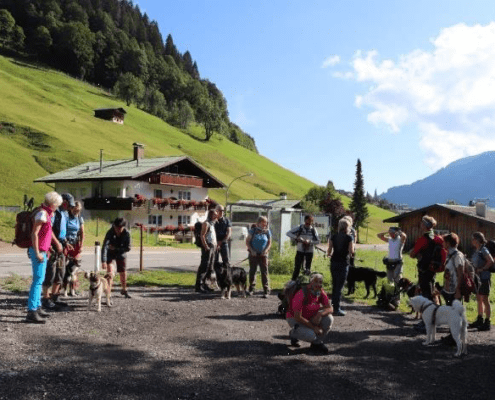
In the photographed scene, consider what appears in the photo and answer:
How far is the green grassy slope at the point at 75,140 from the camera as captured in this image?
2410 inches

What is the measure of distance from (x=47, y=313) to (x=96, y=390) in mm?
3737

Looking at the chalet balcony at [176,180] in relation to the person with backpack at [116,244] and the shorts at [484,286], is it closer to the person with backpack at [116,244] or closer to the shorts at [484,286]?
the person with backpack at [116,244]

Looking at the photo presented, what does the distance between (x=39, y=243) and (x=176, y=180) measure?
143 feet

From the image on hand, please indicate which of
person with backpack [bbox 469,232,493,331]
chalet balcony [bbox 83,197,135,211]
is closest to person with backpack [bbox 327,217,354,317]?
person with backpack [bbox 469,232,493,331]

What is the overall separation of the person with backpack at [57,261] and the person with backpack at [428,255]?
667 cm

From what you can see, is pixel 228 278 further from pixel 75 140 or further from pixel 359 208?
pixel 359 208

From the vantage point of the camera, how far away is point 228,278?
11.0 metres

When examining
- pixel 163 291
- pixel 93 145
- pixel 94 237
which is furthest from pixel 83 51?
pixel 163 291

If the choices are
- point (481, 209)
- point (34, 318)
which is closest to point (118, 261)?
point (34, 318)

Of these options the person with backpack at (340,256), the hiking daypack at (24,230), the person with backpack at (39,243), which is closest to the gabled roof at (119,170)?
the person with backpack at (340,256)

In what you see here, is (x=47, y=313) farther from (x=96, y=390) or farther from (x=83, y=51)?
(x=83, y=51)

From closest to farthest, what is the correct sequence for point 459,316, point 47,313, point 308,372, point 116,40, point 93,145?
point 308,372, point 459,316, point 47,313, point 93,145, point 116,40

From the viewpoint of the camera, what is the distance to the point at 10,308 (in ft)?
29.0

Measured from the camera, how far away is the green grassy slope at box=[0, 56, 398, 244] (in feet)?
201
